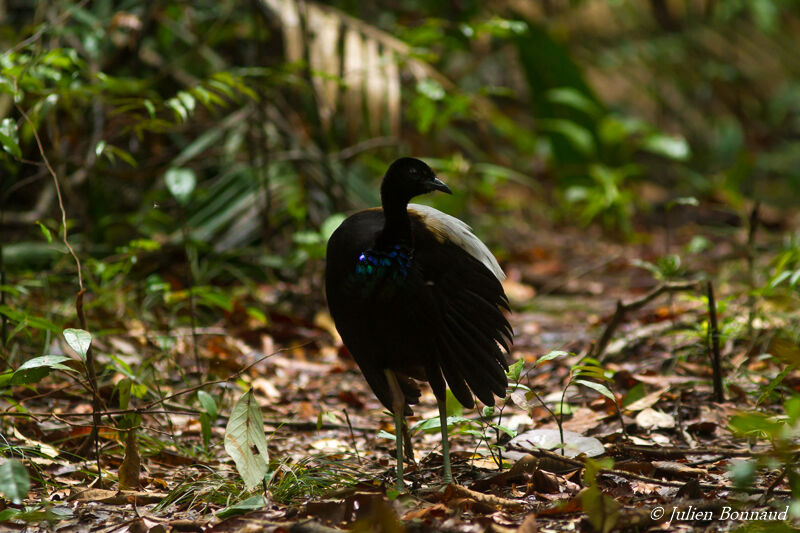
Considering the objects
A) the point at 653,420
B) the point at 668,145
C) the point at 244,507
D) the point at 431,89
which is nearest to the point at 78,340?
the point at 244,507

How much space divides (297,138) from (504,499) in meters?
3.69

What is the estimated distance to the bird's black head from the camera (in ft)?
8.82

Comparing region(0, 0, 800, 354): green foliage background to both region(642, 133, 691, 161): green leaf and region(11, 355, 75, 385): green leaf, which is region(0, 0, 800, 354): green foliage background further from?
region(11, 355, 75, 385): green leaf

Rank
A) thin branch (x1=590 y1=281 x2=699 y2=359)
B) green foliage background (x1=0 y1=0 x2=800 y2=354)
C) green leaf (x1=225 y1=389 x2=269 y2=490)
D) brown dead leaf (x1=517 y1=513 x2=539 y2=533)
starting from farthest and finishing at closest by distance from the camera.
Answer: green foliage background (x1=0 y1=0 x2=800 y2=354)
thin branch (x1=590 y1=281 x2=699 y2=359)
green leaf (x1=225 y1=389 x2=269 y2=490)
brown dead leaf (x1=517 y1=513 x2=539 y2=533)

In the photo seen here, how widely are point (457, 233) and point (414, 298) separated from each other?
38cm

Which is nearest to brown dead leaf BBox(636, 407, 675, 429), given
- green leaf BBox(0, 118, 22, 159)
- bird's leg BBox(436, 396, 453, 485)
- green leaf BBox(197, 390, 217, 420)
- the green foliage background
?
bird's leg BBox(436, 396, 453, 485)

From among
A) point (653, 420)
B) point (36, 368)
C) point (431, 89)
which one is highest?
point (431, 89)

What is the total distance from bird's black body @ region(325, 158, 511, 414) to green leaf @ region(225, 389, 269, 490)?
443 mm

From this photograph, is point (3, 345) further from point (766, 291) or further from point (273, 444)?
point (766, 291)

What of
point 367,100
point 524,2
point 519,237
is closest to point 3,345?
point 367,100

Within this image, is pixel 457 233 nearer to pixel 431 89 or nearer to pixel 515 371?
pixel 515 371

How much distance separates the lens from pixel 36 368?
103 inches

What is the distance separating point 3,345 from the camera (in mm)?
3391

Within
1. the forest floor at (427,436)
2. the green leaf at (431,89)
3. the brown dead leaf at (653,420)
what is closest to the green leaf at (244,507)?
the forest floor at (427,436)
